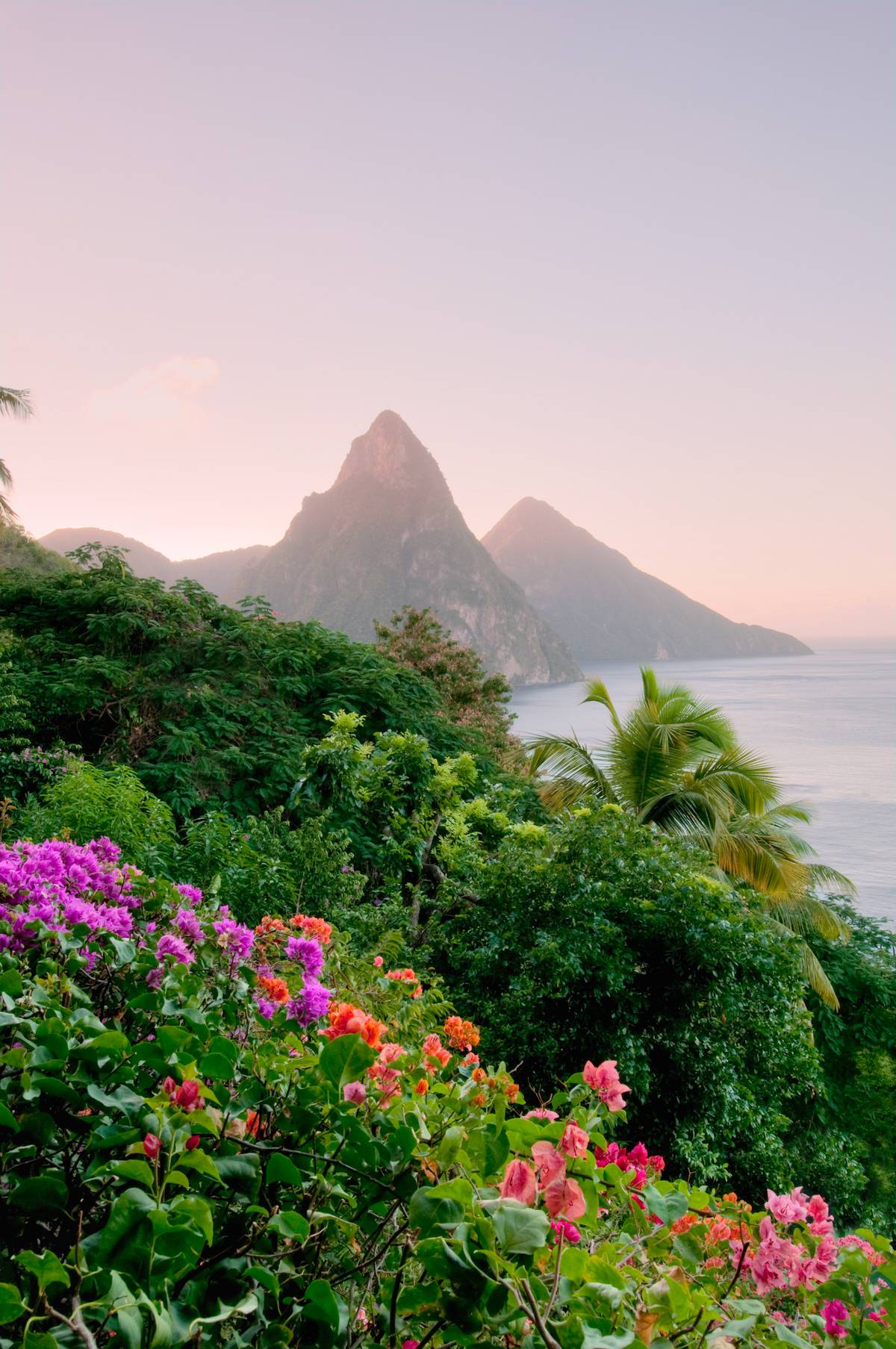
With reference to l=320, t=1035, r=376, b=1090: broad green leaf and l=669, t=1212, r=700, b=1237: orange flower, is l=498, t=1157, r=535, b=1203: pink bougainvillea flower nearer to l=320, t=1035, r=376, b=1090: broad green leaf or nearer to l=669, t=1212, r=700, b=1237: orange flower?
l=320, t=1035, r=376, b=1090: broad green leaf

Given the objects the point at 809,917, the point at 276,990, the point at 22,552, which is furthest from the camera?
the point at 22,552

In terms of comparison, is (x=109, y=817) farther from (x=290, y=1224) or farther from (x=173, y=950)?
(x=290, y=1224)

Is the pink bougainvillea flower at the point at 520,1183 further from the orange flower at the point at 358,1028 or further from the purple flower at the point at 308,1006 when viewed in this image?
the purple flower at the point at 308,1006

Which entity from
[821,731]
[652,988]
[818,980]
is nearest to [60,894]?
[652,988]

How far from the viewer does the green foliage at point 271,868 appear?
11.2 feet

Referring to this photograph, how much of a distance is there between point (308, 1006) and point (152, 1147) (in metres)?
0.69

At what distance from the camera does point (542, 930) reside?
12.7ft

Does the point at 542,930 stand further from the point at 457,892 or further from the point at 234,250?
the point at 234,250

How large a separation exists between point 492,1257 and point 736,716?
68441 millimetres

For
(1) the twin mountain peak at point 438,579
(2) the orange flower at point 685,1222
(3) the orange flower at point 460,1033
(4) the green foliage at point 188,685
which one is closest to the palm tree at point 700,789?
(4) the green foliage at point 188,685

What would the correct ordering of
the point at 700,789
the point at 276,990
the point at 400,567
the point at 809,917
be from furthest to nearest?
the point at 400,567
the point at 809,917
the point at 700,789
the point at 276,990

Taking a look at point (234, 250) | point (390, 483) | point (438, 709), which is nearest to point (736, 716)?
point (234, 250)

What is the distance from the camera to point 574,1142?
2.78 ft

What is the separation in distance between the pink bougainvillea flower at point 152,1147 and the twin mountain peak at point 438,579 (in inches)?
3049
